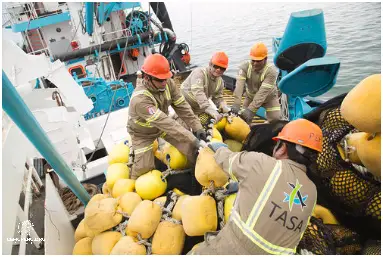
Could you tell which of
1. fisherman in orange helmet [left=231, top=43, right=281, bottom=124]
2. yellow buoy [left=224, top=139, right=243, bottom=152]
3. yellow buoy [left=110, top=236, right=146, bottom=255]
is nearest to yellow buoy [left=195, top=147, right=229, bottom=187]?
yellow buoy [left=110, top=236, right=146, bottom=255]

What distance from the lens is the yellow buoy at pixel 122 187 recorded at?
279 centimetres

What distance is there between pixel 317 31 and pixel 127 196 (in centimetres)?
323

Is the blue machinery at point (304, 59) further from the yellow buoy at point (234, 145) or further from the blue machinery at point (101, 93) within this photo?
the blue machinery at point (101, 93)

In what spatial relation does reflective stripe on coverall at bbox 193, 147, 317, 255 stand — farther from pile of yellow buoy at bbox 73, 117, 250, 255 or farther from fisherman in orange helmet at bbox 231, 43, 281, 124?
fisherman in orange helmet at bbox 231, 43, 281, 124

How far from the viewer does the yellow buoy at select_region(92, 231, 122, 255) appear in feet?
7.45

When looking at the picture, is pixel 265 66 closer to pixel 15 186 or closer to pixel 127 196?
pixel 127 196

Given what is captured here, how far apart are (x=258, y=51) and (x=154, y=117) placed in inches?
81.4

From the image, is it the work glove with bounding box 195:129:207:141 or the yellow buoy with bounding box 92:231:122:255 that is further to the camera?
the work glove with bounding box 195:129:207:141

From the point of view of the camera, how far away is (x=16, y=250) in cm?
183

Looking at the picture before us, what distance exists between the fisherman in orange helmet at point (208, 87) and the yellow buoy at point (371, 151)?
1.93 metres

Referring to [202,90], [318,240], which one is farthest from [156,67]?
[318,240]

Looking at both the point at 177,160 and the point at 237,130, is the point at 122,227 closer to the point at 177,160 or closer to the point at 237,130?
the point at 177,160

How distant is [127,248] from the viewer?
7.00 ft

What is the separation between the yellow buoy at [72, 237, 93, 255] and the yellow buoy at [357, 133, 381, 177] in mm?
2434
